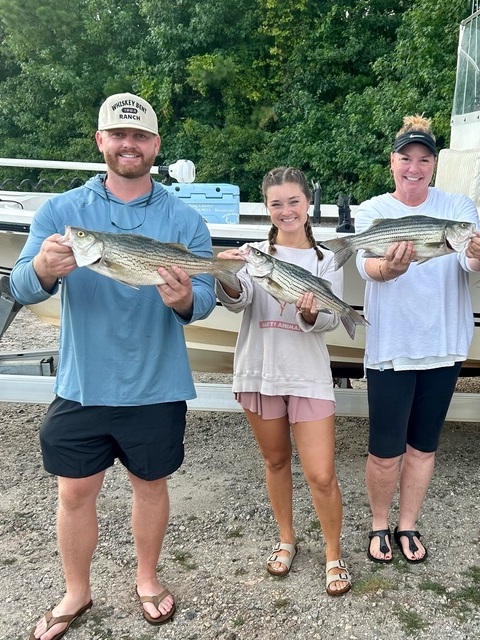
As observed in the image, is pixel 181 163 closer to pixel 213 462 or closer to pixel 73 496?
pixel 213 462

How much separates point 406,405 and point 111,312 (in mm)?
1541

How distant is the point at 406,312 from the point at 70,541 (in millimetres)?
1884

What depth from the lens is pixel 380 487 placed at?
3225mm

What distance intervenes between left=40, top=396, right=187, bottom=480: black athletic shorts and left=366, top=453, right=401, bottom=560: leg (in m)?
1.19

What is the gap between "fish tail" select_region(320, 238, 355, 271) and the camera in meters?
2.70

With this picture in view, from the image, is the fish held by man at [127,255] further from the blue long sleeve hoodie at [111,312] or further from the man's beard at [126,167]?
the man's beard at [126,167]

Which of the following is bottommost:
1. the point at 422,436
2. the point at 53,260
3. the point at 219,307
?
the point at 422,436

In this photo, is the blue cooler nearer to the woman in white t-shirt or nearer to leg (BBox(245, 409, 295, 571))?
the woman in white t-shirt

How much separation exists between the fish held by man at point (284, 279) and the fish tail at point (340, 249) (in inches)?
7.6

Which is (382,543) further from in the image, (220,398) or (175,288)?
(175,288)

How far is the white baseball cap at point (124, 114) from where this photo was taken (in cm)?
241

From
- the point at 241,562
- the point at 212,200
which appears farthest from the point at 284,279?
the point at 212,200

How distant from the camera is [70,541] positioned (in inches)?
104

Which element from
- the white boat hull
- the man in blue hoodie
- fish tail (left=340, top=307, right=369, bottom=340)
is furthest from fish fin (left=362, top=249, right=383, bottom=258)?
the white boat hull
